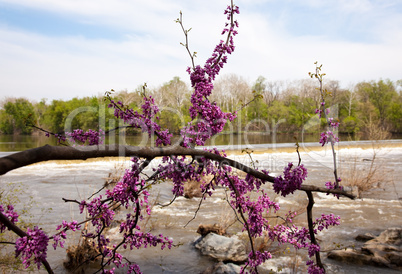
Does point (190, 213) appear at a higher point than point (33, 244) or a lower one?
lower

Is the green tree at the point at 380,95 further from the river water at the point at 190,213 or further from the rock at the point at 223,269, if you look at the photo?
the rock at the point at 223,269

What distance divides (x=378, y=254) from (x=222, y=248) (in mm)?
2669

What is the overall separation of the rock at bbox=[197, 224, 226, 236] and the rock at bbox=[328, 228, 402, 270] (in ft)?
6.66

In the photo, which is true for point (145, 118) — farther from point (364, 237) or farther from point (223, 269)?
point (364, 237)

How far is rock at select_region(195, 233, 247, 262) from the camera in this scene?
5465 millimetres

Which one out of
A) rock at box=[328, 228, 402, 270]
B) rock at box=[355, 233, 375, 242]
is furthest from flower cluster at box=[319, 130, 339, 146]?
rock at box=[355, 233, 375, 242]

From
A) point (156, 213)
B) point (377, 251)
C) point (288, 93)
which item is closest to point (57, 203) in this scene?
point (156, 213)

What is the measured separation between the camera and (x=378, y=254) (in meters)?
5.54

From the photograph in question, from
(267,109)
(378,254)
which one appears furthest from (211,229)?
(267,109)

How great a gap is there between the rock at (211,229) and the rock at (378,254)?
2.03 meters

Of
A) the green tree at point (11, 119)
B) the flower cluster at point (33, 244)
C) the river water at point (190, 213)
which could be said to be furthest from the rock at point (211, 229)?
the green tree at point (11, 119)

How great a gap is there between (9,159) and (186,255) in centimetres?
501

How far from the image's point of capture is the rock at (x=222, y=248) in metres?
5.46

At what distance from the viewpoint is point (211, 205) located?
9.12m
